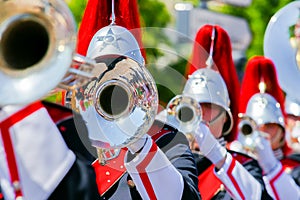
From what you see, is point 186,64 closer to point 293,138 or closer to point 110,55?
point 110,55

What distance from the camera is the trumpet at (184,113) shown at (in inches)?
139

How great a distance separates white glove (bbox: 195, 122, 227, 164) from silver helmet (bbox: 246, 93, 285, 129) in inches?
43.9

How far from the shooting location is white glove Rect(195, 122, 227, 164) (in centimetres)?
410

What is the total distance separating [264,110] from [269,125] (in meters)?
0.10

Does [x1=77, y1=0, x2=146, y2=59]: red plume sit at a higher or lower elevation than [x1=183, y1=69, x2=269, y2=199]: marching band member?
higher

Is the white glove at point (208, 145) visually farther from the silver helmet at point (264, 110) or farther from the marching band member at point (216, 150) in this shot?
the silver helmet at point (264, 110)

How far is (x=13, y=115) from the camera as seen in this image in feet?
7.73

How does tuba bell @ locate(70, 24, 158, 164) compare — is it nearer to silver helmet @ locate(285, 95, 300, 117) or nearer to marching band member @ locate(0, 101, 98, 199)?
marching band member @ locate(0, 101, 98, 199)

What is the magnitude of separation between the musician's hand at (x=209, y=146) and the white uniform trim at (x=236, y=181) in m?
0.04

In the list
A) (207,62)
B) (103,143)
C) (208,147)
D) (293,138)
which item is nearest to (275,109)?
(293,138)

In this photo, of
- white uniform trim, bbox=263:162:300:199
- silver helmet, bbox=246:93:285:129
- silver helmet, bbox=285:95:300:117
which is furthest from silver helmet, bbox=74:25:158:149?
silver helmet, bbox=285:95:300:117

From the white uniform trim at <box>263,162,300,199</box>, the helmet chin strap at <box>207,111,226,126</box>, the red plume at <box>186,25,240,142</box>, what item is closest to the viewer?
the helmet chin strap at <box>207,111,226,126</box>

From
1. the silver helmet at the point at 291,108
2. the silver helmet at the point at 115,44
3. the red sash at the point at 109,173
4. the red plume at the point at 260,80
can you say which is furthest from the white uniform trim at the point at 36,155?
the silver helmet at the point at 291,108

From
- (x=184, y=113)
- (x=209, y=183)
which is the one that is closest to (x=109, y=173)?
(x=184, y=113)
